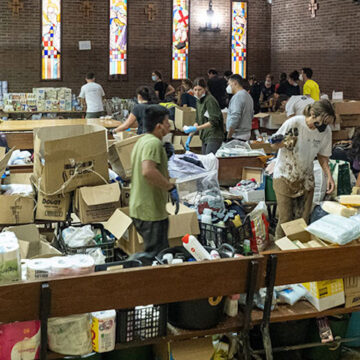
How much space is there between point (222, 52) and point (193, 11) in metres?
1.38

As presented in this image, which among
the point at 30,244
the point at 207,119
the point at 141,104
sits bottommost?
the point at 30,244

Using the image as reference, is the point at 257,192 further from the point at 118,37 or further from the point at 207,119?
the point at 118,37

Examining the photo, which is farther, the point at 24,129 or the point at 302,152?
the point at 24,129

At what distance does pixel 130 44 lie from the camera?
15.8 m

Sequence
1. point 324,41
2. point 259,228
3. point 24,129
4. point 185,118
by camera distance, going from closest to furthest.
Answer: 1. point 259,228
2. point 24,129
3. point 185,118
4. point 324,41

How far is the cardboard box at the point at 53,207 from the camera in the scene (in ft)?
16.4

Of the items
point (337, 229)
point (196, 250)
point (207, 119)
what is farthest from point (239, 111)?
point (196, 250)

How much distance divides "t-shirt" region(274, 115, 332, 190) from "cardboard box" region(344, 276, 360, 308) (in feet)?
5.67

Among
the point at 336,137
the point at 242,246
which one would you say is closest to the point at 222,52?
the point at 336,137

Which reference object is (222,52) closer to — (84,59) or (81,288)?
(84,59)

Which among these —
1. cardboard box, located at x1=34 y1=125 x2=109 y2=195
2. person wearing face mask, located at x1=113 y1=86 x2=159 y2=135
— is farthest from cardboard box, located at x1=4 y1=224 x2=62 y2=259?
person wearing face mask, located at x1=113 y1=86 x2=159 y2=135

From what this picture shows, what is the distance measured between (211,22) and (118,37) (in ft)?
8.44

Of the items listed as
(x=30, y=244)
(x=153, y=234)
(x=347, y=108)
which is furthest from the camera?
(x=347, y=108)

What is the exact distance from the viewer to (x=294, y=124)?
5059 mm
